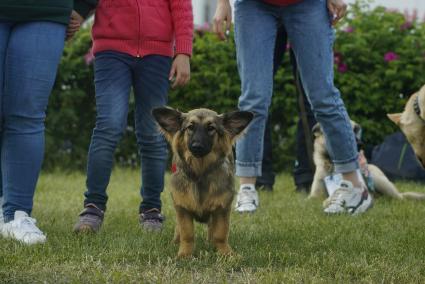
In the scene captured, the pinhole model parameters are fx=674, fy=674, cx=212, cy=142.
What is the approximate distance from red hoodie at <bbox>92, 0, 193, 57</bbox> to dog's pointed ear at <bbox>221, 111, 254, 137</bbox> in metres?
0.72

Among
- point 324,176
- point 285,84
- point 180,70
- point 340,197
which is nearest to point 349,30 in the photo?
point 285,84

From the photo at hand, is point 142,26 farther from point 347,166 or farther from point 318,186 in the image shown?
point 318,186

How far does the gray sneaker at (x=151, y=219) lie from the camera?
14.2 ft

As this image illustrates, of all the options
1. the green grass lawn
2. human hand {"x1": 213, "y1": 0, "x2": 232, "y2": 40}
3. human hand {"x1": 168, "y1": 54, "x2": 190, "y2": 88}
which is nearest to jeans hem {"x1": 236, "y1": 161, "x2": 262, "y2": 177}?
the green grass lawn

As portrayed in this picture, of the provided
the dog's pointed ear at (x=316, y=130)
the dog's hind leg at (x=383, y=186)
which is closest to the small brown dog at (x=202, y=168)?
the dog's hind leg at (x=383, y=186)

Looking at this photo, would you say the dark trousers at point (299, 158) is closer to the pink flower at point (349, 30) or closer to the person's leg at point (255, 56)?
the person's leg at point (255, 56)

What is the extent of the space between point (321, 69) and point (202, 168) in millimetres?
1497

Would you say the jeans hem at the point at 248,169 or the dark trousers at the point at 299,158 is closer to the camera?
the jeans hem at the point at 248,169

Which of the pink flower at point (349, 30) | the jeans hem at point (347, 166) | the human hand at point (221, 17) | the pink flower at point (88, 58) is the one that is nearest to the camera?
the human hand at point (221, 17)

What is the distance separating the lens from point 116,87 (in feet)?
13.6

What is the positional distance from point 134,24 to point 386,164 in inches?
183

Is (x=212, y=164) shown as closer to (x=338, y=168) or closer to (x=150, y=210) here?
(x=150, y=210)

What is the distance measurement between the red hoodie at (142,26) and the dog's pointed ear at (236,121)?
72cm

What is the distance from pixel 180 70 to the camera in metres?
4.20
